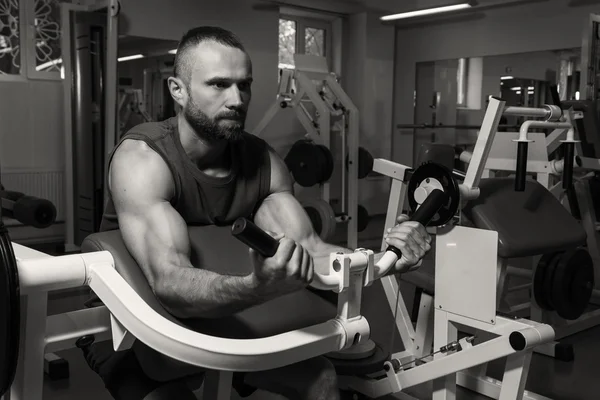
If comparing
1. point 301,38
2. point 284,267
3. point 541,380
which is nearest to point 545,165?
point 541,380

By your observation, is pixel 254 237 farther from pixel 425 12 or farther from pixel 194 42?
pixel 425 12

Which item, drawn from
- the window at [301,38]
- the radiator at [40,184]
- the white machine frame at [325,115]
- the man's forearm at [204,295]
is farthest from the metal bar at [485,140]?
the window at [301,38]

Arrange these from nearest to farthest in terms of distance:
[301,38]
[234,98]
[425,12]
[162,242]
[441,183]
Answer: [162,242] → [234,98] → [441,183] → [425,12] → [301,38]

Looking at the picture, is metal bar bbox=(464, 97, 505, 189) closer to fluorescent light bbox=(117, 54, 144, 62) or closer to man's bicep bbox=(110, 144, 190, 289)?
man's bicep bbox=(110, 144, 190, 289)

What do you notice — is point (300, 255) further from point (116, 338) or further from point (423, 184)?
point (423, 184)

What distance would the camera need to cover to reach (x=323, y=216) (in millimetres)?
4398

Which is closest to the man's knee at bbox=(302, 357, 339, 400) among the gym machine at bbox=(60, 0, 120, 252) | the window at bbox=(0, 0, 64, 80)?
the gym machine at bbox=(60, 0, 120, 252)

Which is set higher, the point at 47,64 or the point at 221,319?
the point at 47,64

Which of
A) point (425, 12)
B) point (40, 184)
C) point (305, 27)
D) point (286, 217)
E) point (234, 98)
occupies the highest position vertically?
point (425, 12)

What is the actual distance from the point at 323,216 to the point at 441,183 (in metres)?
2.55

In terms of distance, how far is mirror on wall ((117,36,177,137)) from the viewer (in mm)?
4867

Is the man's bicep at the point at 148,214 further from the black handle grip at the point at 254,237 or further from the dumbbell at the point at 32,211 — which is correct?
the dumbbell at the point at 32,211

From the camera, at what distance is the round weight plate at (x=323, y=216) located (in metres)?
4.33

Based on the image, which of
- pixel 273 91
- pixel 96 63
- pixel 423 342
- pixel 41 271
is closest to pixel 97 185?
pixel 96 63
